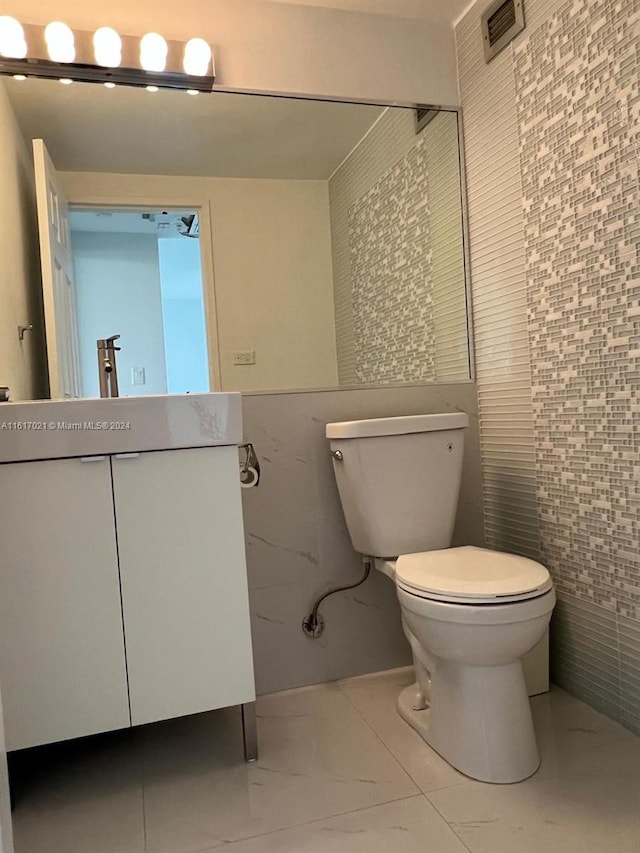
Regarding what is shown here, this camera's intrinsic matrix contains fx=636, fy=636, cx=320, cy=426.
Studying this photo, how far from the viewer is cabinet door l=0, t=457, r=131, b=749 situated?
4.25 ft

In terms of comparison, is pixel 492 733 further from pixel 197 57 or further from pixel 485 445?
pixel 197 57

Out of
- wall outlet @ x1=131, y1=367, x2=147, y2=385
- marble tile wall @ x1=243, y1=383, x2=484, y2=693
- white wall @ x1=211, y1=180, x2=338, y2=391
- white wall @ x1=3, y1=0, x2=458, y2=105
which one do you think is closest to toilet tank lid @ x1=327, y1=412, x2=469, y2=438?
marble tile wall @ x1=243, y1=383, x2=484, y2=693

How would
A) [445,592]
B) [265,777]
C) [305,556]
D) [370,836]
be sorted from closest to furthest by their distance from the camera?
[370,836]
[445,592]
[265,777]
[305,556]

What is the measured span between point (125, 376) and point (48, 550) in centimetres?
67

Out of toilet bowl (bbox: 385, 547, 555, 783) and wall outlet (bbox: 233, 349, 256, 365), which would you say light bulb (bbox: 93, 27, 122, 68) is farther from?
toilet bowl (bbox: 385, 547, 555, 783)

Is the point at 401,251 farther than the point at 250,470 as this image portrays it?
Yes

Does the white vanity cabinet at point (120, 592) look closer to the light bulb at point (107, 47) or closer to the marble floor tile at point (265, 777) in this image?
the marble floor tile at point (265, 777)

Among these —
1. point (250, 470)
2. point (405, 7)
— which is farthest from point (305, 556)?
point (405, 7)

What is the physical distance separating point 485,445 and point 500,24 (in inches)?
48.9

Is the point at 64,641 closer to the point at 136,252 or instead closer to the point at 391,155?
the point at 136,252

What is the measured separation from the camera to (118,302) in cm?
181

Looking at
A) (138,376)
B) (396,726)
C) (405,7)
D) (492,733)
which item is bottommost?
(396,726)

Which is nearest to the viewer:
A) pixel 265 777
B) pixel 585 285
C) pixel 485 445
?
pixel 265 777

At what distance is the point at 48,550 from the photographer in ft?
4.31
